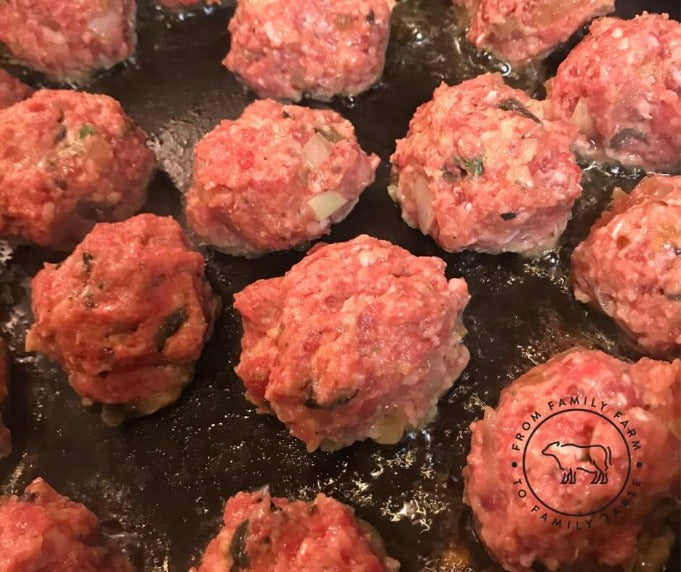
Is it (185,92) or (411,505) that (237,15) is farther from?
(411,505)

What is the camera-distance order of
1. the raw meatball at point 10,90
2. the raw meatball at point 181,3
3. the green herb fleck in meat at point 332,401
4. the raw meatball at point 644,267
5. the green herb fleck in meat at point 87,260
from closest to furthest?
the green herb fleck in meat at point 332,401 < the raw meatball at point 644,267 < the green herb fleck in meat at point 87,260 < the raw meatball at point 10,90 < the raw meatball at point 181,3

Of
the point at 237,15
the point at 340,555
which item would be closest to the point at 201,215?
the point at 237,15

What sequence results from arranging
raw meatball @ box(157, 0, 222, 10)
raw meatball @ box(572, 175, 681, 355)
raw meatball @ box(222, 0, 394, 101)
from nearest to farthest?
raw meatball @ box(572, 175, 681, 355) → raw meatball @ box(222, 0, 394, 101) → raw meatball @ box(157, 0, 222, 10)

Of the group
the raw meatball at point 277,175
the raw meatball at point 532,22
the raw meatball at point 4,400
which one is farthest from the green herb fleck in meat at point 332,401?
the raw meatball at point 532,22

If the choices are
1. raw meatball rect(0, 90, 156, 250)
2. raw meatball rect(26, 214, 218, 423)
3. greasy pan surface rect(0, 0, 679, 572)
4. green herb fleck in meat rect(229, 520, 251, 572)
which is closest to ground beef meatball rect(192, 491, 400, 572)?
green herb fleck in meat rect(229, 520, 251, 572)

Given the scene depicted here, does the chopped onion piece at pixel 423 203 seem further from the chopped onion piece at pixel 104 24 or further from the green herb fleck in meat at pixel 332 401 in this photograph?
the chopped onion piece at pixel 104 24

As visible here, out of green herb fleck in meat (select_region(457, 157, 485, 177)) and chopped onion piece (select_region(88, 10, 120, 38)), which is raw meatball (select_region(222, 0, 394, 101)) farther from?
green herb fleck in meat (select_region(457, 157, 485, 177))
